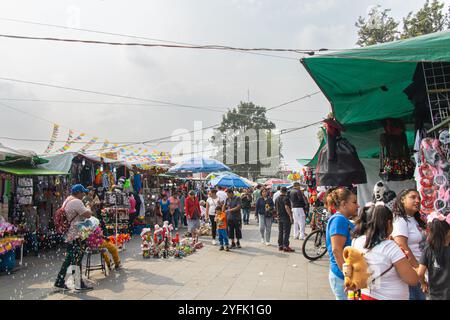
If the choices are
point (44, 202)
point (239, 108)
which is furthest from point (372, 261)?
point (239, 108)

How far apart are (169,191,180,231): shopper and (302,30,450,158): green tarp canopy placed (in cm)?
929

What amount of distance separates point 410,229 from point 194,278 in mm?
4515

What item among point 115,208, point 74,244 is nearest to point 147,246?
point 115,208

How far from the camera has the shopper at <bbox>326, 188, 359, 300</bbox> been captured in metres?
3.44

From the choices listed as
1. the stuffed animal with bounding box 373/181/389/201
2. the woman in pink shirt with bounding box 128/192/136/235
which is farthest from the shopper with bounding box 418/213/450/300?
the woman in pink shirt with bounding box 128/192/136/235

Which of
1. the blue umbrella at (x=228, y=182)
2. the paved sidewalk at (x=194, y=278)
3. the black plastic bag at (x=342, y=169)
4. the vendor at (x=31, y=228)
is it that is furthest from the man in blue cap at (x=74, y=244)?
the blue umbrella at (x=228, y=182)

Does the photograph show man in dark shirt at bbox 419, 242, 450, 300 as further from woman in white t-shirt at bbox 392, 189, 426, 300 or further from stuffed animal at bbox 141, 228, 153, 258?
stuffed animal at bbox 141, 228, 153, 258

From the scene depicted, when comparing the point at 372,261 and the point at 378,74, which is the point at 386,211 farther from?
the point at 378,74

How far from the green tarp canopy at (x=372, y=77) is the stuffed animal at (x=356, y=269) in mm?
2094

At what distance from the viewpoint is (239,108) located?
1909 inches

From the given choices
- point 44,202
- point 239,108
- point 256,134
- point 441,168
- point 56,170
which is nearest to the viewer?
point 441,168

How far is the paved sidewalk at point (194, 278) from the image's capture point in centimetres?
594
